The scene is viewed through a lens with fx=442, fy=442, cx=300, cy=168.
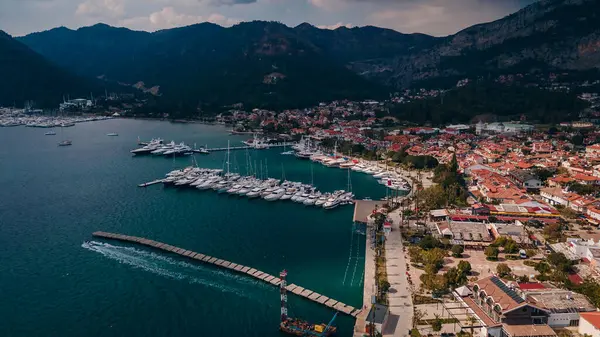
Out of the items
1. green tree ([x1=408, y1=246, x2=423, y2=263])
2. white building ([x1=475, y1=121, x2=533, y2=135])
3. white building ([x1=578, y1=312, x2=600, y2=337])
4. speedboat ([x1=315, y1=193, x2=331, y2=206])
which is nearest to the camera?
white building ([x1=578, y1=312, x2=600, y2=337])

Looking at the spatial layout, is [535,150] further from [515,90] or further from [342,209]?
[515,90]

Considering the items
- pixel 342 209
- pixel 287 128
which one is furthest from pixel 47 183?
pixel 287 128

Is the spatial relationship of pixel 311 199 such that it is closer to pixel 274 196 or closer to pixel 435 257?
pixel 274 196

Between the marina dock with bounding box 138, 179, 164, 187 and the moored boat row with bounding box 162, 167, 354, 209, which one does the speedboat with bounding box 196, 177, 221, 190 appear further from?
the marina dock with bounding box 138, 179, 164, 187

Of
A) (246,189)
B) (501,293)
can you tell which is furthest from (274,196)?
(501,293)

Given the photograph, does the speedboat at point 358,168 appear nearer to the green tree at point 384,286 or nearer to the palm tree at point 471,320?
the green tree at point 384,286

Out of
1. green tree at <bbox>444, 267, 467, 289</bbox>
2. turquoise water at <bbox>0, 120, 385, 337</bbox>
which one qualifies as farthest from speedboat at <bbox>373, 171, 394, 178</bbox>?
green tree at <bbox>444, 267, 467, 289</bbox>
